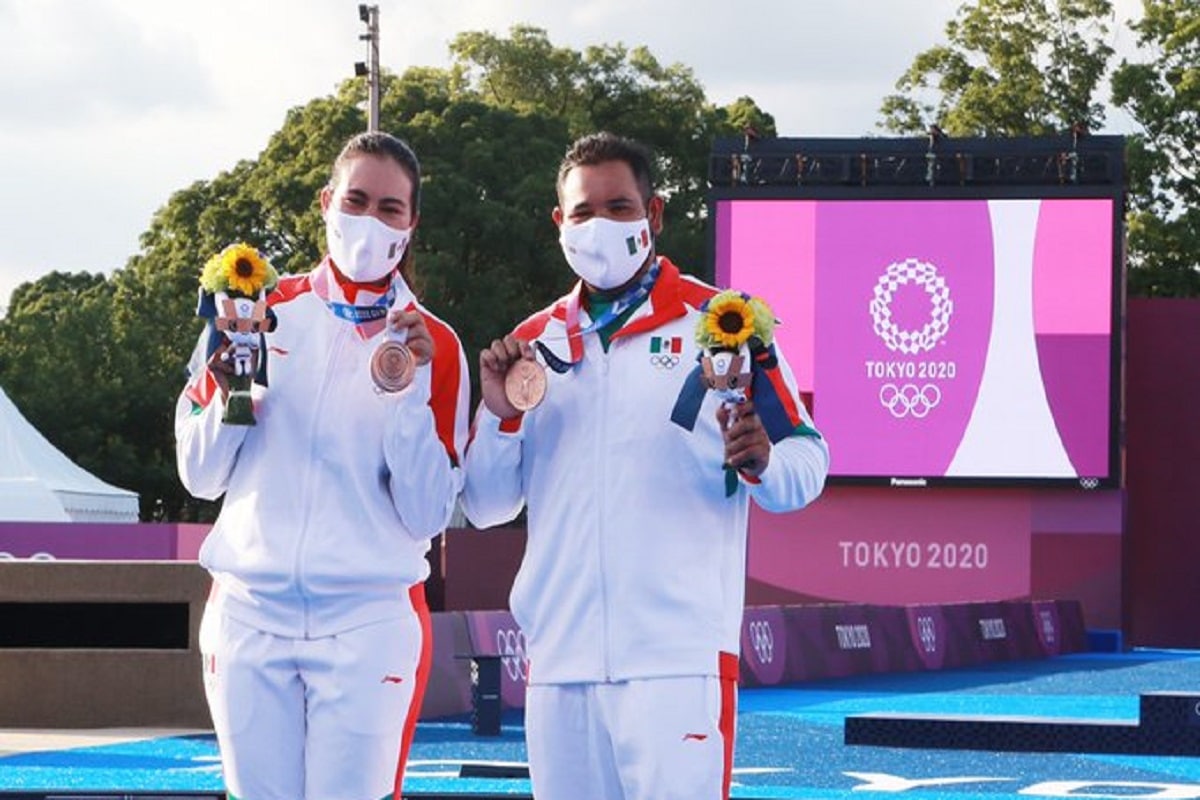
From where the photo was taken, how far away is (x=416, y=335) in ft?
18.6

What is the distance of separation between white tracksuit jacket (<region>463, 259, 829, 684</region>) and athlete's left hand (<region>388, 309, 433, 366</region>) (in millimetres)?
193

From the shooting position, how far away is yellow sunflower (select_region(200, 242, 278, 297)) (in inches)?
225

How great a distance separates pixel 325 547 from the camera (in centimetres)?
565

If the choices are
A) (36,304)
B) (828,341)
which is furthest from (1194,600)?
(36,304)

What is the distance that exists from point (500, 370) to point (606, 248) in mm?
353

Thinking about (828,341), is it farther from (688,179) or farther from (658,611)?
(658,611)

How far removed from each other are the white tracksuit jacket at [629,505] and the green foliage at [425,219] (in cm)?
4008

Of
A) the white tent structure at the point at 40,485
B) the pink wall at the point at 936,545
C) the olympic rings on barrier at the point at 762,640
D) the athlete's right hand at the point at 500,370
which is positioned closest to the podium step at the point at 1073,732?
the athlete's right hand at the point at 500,370

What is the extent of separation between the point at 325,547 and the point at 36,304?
59.9m

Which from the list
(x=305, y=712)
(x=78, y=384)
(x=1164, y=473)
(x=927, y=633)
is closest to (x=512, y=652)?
(x=927, y=633)

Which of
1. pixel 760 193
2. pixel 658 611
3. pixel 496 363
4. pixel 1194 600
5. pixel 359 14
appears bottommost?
pixel 1194 600

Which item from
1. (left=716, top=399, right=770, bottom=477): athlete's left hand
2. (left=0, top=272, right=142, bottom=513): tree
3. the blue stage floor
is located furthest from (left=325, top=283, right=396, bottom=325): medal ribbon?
(left=0, top=272, right=142, bottom=513): tree

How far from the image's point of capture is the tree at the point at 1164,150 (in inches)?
1875

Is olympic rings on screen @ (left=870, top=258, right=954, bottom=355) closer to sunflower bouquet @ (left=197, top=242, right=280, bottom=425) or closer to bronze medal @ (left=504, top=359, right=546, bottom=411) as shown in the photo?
sunflower bouquet @ (left=197, top=242, right=280, bottom=425)
